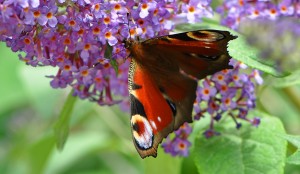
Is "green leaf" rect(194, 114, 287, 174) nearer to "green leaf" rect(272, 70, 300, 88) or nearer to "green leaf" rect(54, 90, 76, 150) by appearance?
"green leaf" rect(272, 70, 300, 88)

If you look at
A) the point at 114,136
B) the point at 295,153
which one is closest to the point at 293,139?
the point at 295,153

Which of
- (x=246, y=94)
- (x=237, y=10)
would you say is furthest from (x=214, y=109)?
(x=237, y=10)

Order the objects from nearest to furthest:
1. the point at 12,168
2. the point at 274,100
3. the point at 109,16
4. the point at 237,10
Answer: the point at 109,16
the point at 237,10
the point at 274,100
the point at 12,168

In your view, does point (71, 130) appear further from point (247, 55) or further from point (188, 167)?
point (247, 55)

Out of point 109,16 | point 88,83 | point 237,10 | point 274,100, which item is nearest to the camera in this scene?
point 109,16

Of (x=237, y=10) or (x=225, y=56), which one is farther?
(x=237, y=10)

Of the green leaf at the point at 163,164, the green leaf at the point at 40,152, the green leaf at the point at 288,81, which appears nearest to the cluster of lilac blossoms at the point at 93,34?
the green leaf at the point at 288,81

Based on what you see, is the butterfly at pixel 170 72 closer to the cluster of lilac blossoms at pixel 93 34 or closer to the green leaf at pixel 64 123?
the cluster of lilac blossoms at pixel 93 34

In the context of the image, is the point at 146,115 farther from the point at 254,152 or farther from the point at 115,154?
the point at 115,154
